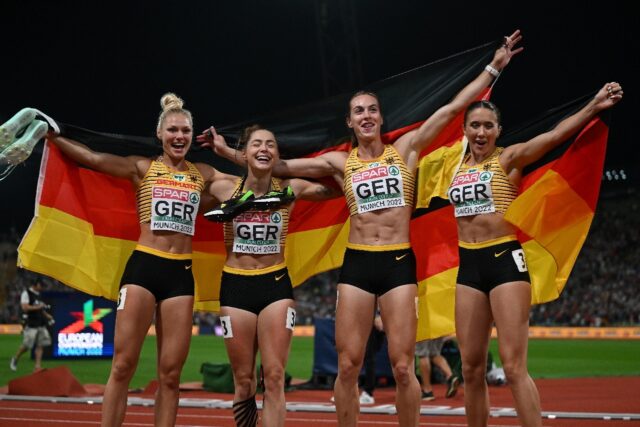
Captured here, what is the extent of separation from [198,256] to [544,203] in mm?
3226

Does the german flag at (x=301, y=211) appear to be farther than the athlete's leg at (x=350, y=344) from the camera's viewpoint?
Yes

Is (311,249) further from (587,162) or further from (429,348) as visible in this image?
(429,348)

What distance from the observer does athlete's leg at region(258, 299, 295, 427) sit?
636cm

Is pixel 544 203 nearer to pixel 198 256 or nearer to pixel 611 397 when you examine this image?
pixel 198 256

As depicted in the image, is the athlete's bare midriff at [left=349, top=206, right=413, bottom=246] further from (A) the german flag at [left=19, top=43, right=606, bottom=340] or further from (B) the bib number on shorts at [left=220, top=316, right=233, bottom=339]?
(B) the bib number on shorts at [left=220, top=316, right=233, bottom=339]

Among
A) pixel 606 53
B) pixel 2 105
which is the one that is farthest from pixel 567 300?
pixel 2 105

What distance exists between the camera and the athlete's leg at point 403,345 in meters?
6.32

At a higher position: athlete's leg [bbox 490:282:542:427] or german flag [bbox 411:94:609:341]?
german flag [bbox 411:94:609:341]

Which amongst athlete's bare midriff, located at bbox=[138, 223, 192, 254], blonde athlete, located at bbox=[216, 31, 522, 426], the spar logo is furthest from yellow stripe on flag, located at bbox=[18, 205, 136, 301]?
the spar logo

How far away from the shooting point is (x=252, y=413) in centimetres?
661

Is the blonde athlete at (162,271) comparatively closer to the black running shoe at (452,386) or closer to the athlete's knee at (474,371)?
the athlete's knee at (474,371)

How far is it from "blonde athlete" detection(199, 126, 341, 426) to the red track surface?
327cm

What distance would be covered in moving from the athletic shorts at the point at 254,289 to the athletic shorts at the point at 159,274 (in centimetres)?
35

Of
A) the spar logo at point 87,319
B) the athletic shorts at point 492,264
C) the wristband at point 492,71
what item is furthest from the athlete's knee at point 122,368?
the spar logo at point 87,319
